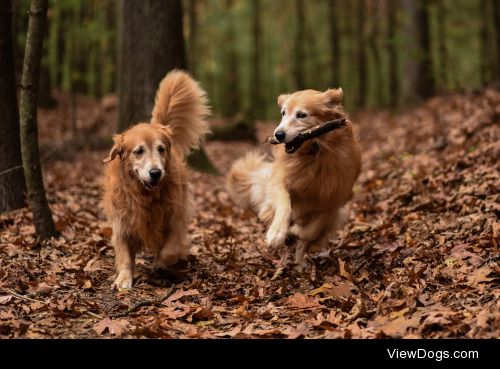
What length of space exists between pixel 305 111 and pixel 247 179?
208 cm

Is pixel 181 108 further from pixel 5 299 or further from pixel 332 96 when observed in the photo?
pixel 5 299

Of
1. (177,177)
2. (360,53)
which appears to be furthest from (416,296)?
(360,53)

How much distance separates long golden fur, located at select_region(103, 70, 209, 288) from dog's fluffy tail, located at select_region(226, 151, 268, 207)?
1432 millimetres

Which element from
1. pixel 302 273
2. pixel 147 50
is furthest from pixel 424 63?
pixel 302 273

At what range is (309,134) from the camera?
5.62m

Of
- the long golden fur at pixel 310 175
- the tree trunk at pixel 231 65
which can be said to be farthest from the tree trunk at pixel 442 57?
the long golden fur at pixel 310 175

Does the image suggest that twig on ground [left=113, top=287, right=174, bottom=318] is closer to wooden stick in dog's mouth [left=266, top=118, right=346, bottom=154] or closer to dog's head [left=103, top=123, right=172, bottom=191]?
dog's head [left=103, top=123, right=172, bottom=191]

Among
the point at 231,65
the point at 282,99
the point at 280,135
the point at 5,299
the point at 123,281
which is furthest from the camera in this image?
the point at 231,65

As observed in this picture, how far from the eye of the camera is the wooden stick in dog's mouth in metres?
5.61

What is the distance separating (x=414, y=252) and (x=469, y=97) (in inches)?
384

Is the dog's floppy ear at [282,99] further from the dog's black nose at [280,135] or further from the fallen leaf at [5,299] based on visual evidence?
the fallen leaf at [5,299]

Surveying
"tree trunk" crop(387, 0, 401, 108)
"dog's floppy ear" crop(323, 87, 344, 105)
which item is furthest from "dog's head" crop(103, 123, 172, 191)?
"tree trunk" crop(387, 0, 401, 108)

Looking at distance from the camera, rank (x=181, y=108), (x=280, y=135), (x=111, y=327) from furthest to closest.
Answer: (x=181, y=108), (x=280, y=135), (x=111, y=327)

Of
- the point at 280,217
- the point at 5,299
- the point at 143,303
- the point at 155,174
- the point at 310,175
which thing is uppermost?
the point at 155,174
